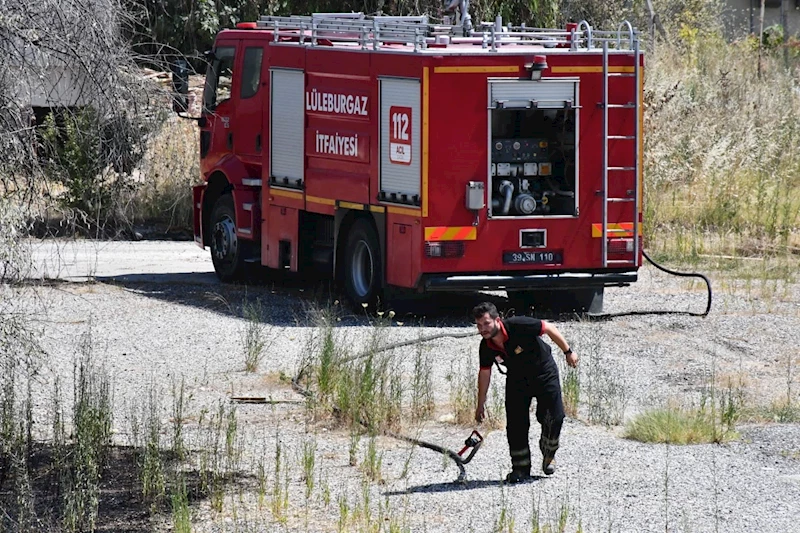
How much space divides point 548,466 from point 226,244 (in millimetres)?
9217

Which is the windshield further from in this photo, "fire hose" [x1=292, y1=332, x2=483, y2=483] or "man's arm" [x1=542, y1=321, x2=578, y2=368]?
"man's arm" [x1=542, y1=321, x2=578, y2=368]

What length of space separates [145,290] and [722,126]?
40.8 ft

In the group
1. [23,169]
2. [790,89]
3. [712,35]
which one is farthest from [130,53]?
[712,35]

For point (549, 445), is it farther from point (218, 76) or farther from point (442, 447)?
point (218, 76)

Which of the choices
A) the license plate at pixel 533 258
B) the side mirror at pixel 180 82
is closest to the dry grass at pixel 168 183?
the side mirror at pixel 180 82

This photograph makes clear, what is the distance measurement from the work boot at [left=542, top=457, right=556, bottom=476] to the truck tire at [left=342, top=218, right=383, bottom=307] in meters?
6.11

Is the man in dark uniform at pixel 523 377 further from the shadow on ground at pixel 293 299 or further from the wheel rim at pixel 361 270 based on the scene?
the wheel rim at pixel 361 270

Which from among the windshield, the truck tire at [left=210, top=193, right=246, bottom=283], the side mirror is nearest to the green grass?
the side mirror

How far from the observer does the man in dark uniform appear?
8.62 metres

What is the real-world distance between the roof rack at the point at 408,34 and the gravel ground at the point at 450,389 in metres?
2.73

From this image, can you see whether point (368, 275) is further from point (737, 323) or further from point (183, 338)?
point (737, 323)

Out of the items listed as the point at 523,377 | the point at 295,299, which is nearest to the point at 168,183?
the point at 295,299

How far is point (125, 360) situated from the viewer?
1259cm

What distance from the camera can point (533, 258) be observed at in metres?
14.3
